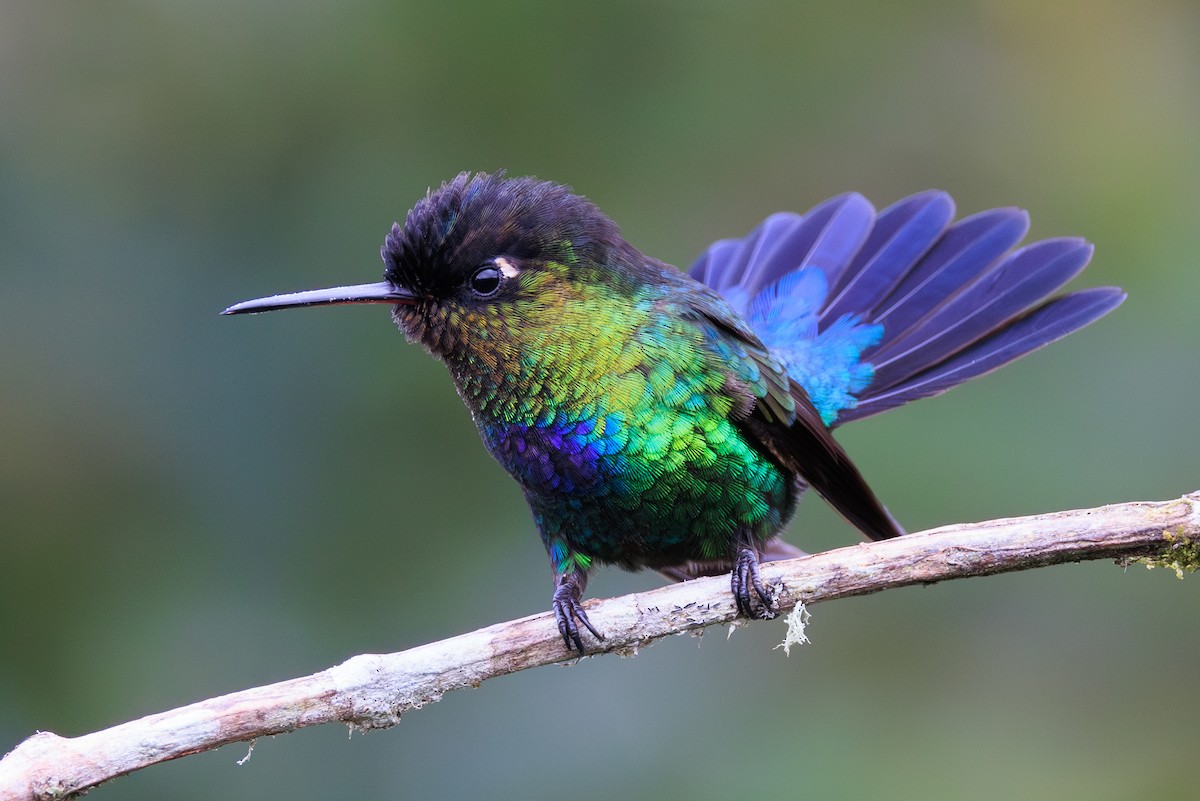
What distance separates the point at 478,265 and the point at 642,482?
2.64ft

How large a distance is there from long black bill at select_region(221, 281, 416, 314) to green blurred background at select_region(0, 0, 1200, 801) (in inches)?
48.9

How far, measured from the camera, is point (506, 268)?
365 centimetres

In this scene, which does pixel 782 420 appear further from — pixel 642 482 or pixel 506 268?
pixel 506 268

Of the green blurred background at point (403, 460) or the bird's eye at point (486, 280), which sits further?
the green blurred background at point (403, 460)

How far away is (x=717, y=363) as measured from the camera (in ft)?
12.3

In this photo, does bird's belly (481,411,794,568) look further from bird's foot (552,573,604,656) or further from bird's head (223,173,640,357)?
bird's head (223,173,640,357)

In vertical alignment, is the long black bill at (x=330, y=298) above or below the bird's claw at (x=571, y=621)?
above

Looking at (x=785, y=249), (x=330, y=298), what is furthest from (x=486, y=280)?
(x=785, y=249)

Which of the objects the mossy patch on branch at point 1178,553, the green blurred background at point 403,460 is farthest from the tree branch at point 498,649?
the green blurred background at point 403,460

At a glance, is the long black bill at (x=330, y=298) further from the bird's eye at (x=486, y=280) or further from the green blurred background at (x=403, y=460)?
the green blurred background at (x=403, y=460)

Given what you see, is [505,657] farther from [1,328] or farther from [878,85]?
[878,85]

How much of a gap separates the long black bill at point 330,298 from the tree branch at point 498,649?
40.7 inches

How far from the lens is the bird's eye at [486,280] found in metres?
3.64

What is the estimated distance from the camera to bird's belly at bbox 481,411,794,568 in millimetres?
3549
